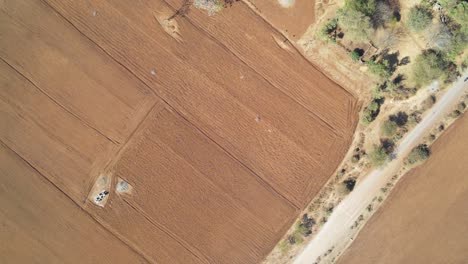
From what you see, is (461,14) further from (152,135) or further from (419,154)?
(152,135)

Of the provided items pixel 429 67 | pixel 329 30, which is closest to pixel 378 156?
pixel 429 67

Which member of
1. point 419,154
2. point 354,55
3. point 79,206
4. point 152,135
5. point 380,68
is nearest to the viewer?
point 380,68

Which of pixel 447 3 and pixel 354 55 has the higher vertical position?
pixel 447 3

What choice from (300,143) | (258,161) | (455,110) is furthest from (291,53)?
(455,110)

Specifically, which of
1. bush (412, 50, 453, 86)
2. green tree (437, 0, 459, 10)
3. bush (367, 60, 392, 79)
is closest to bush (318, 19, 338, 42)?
bush (367, 60, 392, 79)

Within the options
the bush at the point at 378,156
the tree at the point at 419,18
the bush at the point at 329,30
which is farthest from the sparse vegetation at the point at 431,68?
the bush at the point at 329,30

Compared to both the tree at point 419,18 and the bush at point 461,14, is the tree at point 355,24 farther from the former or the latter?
the bush at point 461,14

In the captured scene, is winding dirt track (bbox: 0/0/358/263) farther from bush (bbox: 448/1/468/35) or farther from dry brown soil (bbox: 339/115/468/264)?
bush (bbox: 448/1/468/35)
